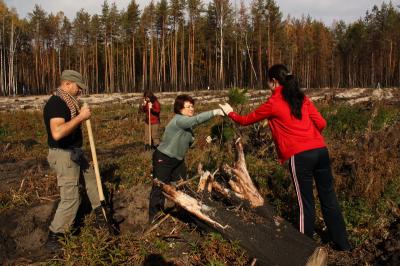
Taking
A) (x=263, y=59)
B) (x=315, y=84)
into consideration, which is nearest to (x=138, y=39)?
(x=263, y=59)

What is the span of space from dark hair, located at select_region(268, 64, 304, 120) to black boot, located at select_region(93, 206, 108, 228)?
109 inches

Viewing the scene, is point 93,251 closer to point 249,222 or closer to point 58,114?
point 58,114

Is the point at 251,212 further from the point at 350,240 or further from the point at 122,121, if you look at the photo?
the point at 122,121

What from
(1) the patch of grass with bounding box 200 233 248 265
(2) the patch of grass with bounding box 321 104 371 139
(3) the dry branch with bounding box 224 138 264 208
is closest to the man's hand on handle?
(3) the dry branch with bounding box 224 138 264 208

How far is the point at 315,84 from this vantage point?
6419 cm

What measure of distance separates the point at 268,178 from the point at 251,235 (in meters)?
2.45

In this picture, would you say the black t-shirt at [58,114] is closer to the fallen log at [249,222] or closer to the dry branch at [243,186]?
the fallen log at [249,222]

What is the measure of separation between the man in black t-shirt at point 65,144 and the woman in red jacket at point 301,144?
2.20 m

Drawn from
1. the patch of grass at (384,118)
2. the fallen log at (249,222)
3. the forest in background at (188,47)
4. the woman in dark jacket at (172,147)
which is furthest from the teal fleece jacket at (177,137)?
the forest in background at (188,47)

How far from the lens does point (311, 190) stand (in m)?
4.30

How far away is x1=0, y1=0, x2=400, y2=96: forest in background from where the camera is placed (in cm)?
4950

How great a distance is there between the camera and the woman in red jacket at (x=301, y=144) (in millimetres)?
4191

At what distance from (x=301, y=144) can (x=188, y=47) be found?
158 feet

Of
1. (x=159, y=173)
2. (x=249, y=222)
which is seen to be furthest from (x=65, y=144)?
(x=249, y=222)
